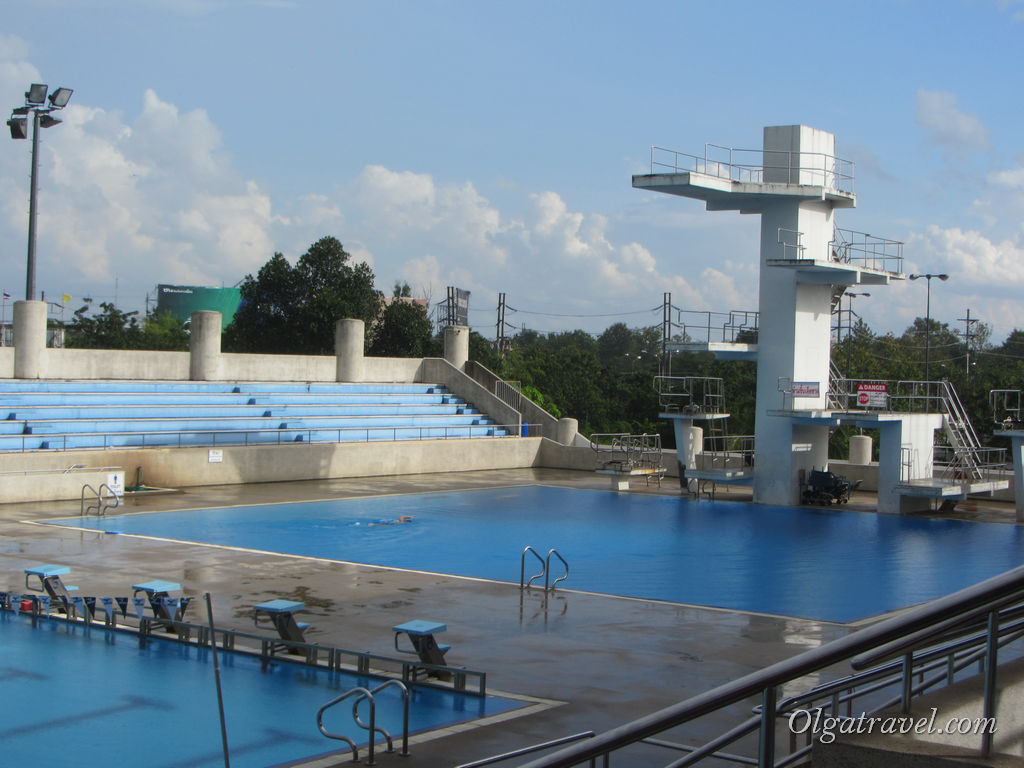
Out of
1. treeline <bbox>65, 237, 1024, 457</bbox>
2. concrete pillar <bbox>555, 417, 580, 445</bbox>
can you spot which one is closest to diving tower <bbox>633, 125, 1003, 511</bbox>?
concrete pillar <bbox>555, 417, 580, 445</bbox>

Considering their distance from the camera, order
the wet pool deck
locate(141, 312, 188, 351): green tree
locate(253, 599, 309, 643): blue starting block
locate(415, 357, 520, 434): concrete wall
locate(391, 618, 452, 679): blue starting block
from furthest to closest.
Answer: locate(141, 312, 188, 351): green tree → locate(415, 357, 520, 434): concrete wall → locate(253, 599, 309, 643): blue starting block → locate(391, 618, 452, 679): blue starting block → the wet pool deck

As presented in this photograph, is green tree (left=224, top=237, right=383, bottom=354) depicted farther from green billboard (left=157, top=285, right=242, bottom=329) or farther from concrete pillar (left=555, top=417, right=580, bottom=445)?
concrete pillar (left=555, top=417, right=580, bottom=445)

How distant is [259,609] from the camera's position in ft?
41.2

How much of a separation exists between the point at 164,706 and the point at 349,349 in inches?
1270

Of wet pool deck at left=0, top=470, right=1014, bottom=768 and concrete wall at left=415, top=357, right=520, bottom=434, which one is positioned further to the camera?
concrete wall at left=415, top=357, right=520, bottom=434

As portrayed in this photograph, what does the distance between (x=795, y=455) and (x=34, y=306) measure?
23.4 m

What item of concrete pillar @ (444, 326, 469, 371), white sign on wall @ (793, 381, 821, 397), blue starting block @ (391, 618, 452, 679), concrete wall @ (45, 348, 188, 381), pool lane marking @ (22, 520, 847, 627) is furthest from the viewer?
concrete pillar @ (444, 326, 469, 371)

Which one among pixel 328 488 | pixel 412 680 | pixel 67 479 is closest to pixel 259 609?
pixel 412 680

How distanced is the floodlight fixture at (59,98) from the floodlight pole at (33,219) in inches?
22.8

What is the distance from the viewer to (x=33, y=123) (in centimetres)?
3381

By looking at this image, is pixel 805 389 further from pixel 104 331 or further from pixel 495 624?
pixel 104 331

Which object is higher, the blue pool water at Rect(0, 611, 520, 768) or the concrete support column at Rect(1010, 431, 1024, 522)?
the concrete support column at Rect(1010, 431, 1024, 522)

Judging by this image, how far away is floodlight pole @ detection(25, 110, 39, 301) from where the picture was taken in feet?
108

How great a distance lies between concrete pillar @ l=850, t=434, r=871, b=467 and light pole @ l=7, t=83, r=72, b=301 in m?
26.4
